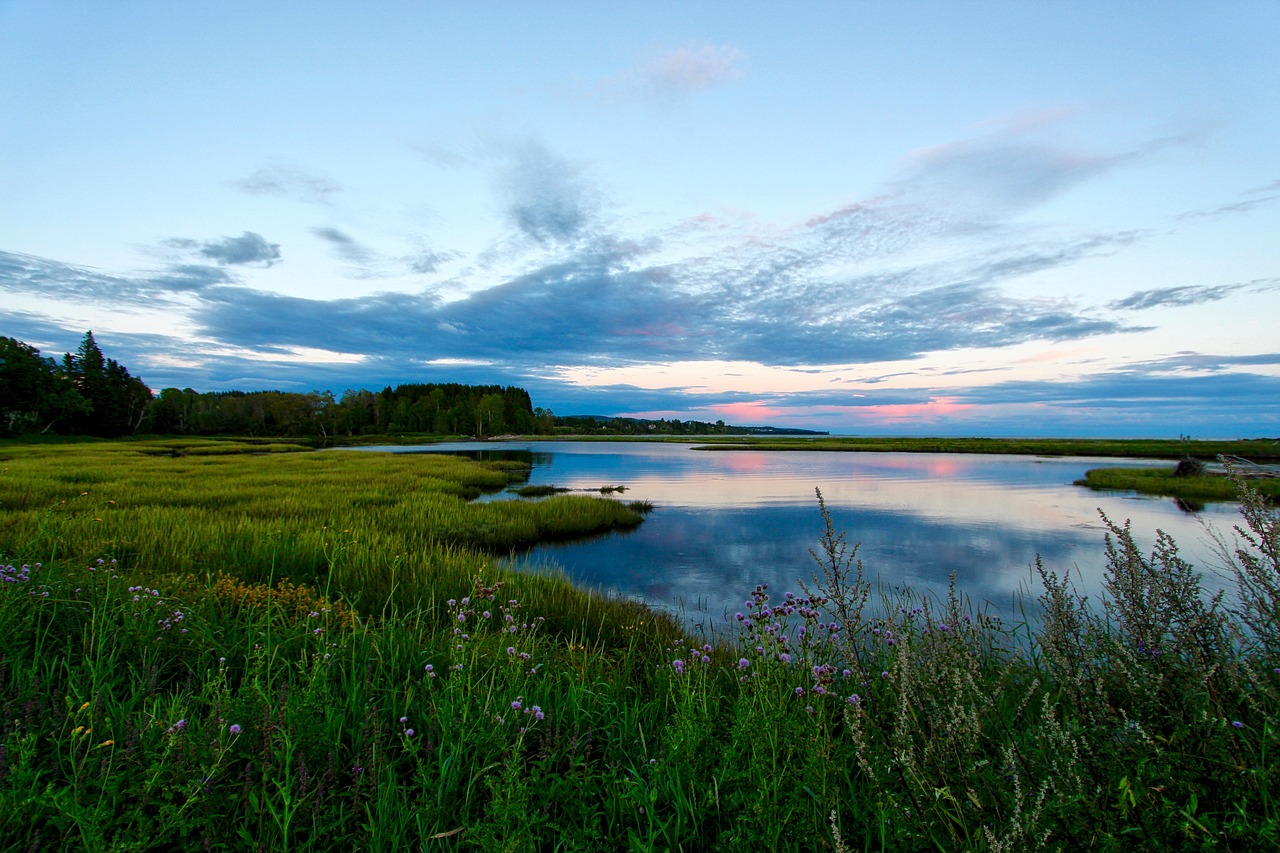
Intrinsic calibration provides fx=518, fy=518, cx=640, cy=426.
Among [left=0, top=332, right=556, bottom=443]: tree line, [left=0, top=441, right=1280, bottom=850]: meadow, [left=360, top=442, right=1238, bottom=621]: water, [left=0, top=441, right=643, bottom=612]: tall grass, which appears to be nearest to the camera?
[left=0, top=441, right=1280, bottom=850]: meadow

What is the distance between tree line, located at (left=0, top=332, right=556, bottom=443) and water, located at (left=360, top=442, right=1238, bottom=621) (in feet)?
270

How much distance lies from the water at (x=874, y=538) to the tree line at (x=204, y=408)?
82.4 m

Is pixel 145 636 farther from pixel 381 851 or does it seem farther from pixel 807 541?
pixel 807 541

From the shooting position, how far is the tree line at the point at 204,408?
6800cm

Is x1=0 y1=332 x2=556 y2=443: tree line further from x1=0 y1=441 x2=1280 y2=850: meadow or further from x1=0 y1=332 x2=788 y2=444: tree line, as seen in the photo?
x1=0 y1=441 x2=1280 y2=850: meadow

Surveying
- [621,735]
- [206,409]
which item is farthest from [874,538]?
[206,409]

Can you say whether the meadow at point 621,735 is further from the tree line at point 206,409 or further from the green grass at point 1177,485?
the tree line at point 206,409

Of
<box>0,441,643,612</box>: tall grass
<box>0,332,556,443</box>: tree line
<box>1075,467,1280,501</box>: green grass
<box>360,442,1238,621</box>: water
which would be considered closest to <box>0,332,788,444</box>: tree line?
<box>0,332,556,443</box>: tree line

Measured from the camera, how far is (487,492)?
3070cm

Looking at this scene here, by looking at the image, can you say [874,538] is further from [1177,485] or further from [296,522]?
[1177,485]

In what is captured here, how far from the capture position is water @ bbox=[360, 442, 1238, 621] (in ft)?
44.1

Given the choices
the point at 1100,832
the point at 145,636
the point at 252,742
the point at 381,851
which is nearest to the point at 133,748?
the point at 252,742

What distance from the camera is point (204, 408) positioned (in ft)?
432

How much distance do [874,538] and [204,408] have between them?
164 meters
